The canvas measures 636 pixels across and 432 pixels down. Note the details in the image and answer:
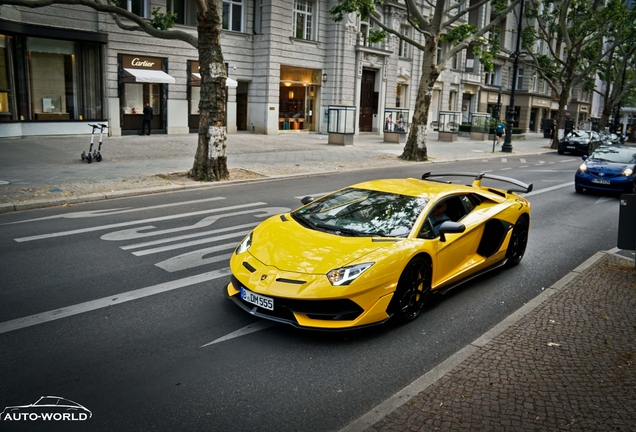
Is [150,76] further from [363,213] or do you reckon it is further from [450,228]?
[450,228]

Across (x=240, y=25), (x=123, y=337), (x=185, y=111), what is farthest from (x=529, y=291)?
(x=240, y=25)

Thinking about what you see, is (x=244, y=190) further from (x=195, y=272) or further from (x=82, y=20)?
(x=82, y=20)

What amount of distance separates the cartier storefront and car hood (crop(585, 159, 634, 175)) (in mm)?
20201

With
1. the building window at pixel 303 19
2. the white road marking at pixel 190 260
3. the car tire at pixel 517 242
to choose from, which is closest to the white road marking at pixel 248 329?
the white road marking at pixel 190 260

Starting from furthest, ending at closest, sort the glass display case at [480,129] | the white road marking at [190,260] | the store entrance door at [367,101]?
the glass display case at [480,129] → the store entrance door at [367,101] → the white road marking at [190,260]

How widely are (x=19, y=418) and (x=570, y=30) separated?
4214cm

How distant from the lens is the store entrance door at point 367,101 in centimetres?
4019

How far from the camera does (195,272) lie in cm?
764

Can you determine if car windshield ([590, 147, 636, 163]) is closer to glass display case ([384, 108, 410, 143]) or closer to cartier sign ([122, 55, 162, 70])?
glass display case ([384, 108, 410, 143])

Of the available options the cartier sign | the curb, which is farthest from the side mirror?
the cartier sign

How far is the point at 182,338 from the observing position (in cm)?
559

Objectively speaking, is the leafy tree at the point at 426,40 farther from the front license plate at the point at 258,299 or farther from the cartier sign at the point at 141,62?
the front license plate at the point at 258,299

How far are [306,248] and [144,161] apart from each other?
15.1 m

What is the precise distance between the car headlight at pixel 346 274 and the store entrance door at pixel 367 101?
35847mm
